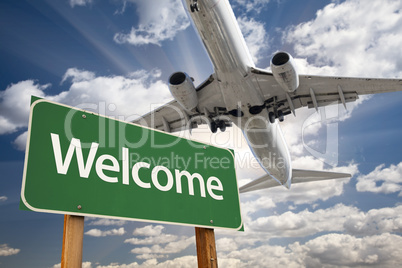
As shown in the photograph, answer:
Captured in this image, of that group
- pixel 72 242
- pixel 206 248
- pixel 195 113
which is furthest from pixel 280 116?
pixel 72 242

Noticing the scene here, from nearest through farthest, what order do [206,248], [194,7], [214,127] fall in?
1. [206,248]
2. [194,7]
3. [214,127]

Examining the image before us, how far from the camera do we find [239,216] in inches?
110

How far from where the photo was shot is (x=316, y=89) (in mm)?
18469

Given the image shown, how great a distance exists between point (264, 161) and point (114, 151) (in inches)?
745

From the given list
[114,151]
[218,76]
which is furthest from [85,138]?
[218,76]

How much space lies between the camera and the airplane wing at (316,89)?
1703cm

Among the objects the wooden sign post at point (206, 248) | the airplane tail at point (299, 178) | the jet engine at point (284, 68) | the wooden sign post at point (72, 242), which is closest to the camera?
the wooden sign post at point (72, 242)

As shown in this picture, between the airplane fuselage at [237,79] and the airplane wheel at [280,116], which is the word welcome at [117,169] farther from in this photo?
the airplane wheel at [280,116]

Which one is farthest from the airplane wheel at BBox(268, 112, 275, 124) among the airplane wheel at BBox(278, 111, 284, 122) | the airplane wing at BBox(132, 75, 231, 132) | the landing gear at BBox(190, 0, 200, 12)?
the landing gear at BBox(190, 0, 200, 12)

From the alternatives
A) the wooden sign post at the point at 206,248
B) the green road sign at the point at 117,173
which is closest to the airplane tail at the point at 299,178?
the green road sign at the point at 117,173

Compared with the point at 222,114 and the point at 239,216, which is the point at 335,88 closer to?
the point at 222,114

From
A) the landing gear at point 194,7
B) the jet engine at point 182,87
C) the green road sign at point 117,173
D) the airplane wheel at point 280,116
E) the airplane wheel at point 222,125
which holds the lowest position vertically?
the green road sign at point 117,173

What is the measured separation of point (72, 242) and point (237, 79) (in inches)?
593

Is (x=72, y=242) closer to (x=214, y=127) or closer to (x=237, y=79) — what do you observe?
(x=237, y=79)
